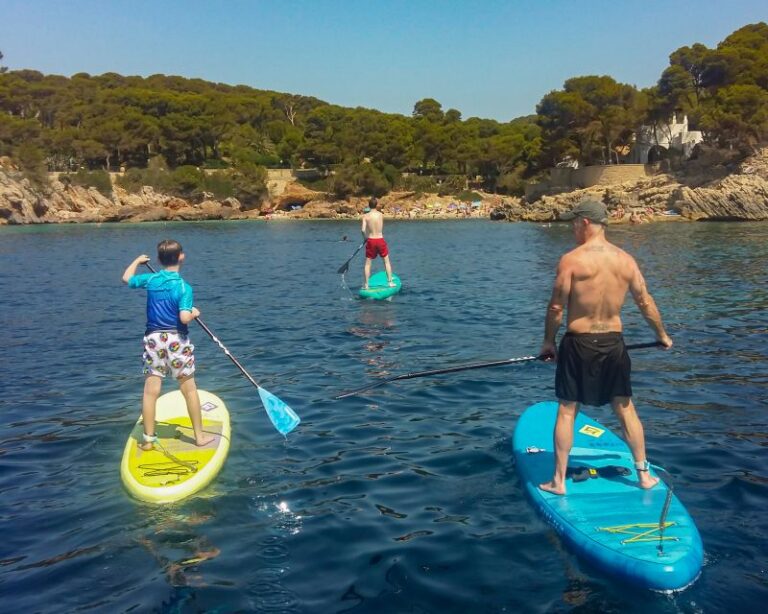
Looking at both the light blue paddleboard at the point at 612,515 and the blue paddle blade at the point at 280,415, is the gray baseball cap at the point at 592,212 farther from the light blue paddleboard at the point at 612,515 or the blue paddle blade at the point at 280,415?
the blue paddle blade at the point at 280,415

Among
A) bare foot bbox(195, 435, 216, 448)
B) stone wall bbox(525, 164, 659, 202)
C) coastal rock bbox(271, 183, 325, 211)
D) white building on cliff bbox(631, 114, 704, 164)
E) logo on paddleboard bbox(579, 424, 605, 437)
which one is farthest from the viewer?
coastal rock bbox(271, 183, 325, 211)

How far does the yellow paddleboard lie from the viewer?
6012 mm

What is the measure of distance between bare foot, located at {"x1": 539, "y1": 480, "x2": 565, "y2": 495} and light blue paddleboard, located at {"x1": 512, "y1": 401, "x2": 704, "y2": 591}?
0.12 feet

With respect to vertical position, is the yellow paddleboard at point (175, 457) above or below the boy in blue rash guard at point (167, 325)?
below

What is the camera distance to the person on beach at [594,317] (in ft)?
17.1

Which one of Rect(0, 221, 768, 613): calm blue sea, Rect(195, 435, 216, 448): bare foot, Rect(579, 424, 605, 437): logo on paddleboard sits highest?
Rect(579, 424, 605, 437): logo on paddleboard

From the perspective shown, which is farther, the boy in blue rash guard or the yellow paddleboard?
the boy in blue rash guard

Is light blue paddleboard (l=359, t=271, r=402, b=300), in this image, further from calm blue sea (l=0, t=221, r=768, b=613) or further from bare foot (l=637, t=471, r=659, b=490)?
bare foot (l=637, t=471, r=659, b=490)

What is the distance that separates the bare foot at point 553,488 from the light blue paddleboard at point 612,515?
0.12 ft

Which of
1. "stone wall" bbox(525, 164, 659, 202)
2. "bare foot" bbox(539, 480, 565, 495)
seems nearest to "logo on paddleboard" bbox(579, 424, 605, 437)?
"bare foot" bbox(539, 480, 565, 495)

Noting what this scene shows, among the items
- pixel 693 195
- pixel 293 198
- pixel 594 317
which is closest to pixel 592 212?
pixel 594 317

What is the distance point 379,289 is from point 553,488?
38.2 ft

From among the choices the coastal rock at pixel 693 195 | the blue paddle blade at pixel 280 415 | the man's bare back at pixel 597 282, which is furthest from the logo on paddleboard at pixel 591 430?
the coastal rock at pixel 693 195

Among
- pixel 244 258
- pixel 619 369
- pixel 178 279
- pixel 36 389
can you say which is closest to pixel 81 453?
pixel 178 279
